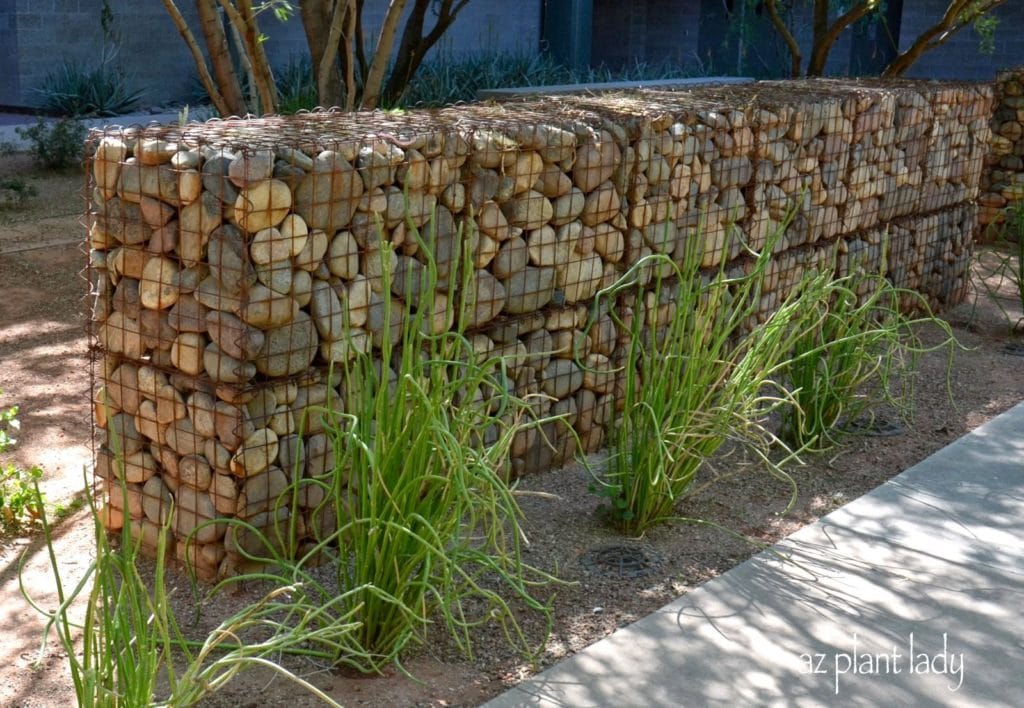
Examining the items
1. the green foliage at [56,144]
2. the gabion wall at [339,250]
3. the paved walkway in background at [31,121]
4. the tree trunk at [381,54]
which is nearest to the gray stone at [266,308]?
the gabion wall at [339,250]

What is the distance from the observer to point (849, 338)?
4996 millimetres

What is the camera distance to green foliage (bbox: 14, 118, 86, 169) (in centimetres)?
1105

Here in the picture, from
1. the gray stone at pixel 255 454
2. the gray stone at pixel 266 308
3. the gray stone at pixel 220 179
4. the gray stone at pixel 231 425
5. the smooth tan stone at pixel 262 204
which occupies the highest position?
the gray stone at pixel 220 179

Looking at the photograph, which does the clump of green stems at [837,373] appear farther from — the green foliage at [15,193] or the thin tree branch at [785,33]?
the green foliage at [15,193]

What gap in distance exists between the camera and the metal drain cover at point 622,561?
4202 millimetres

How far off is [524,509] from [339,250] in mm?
1311

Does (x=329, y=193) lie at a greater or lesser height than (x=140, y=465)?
greater

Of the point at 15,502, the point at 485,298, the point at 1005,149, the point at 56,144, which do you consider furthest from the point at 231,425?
the point at 1005,149

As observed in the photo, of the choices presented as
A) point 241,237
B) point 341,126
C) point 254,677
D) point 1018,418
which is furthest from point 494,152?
point 1018,418

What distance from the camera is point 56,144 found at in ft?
36.3

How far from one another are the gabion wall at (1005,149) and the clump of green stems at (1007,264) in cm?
27

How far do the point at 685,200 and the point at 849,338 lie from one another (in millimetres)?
1025

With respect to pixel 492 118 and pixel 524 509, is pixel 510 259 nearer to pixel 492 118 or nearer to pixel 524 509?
pixel 492 118

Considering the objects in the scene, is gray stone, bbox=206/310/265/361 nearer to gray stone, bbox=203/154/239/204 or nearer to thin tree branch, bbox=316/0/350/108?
gray stone, bbox=203/154/239/204
